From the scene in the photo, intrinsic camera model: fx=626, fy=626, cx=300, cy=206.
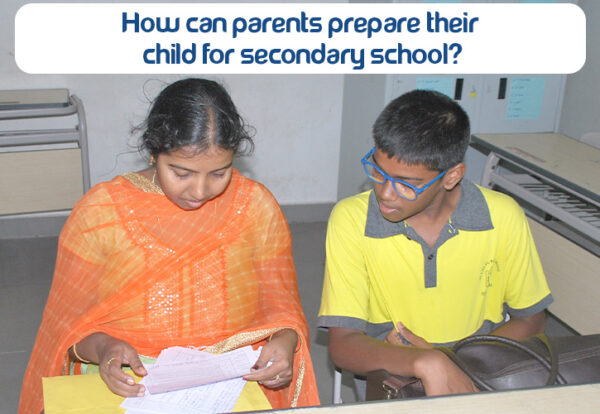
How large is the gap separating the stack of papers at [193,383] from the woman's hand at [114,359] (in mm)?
25

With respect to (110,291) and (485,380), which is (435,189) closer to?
(485,380)

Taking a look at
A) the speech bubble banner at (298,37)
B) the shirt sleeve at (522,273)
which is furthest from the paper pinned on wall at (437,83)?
the shirt sleeve at (522,273)

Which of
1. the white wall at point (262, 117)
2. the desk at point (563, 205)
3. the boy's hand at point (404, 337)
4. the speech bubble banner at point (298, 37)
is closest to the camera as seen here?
the boy's hand at point (404, 337)

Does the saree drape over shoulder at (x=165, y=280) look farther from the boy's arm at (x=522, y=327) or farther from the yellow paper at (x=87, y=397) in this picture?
the boy's arm at (x=522, y=327)

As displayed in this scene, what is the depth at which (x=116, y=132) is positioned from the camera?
13.3ft

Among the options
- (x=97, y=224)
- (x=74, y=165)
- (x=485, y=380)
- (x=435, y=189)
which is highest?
(x=435, y=189)

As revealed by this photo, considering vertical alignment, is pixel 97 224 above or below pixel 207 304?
above

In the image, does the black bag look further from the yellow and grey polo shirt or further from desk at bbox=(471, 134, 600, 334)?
desk at bbox=(471, 134, 600, 334)

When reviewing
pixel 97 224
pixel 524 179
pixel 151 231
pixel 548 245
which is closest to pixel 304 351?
pixel 151 231

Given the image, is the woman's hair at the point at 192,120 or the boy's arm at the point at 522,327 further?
the boy's arm at the point at 522,327

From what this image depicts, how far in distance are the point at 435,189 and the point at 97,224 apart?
89cm

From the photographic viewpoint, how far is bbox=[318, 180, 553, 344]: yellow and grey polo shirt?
1.66 metres

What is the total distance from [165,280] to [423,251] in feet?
2.28

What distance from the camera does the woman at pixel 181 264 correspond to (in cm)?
157
